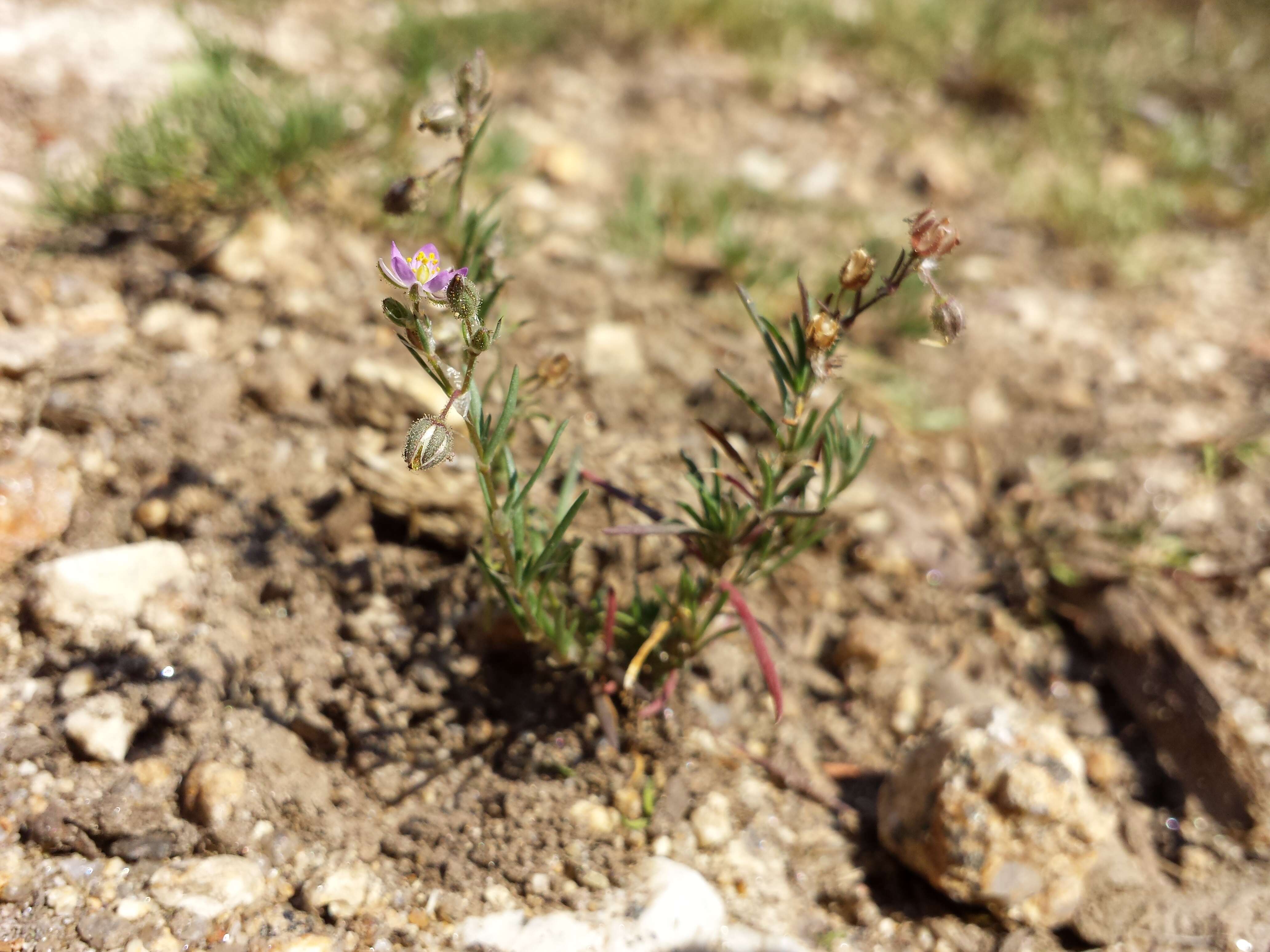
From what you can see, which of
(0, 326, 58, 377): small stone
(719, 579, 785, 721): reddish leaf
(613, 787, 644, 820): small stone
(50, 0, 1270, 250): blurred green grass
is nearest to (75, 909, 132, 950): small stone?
(613, 787, 644, 820): small stone

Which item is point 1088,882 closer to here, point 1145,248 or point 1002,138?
point 1145,248

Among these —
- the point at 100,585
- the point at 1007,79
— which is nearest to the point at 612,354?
the point at 100,585

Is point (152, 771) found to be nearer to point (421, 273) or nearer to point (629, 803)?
point (629, 803)

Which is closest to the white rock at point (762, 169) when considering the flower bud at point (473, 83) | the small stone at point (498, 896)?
the flower bud at point (473, 83)

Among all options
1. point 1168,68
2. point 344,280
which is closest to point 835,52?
point 1168,68

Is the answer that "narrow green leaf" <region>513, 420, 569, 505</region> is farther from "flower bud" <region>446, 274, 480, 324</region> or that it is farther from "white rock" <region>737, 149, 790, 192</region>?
"white rock" <region>737, 149, 790, 192</region>

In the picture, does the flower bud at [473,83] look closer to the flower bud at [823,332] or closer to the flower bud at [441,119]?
the flower bud at [441,119]
